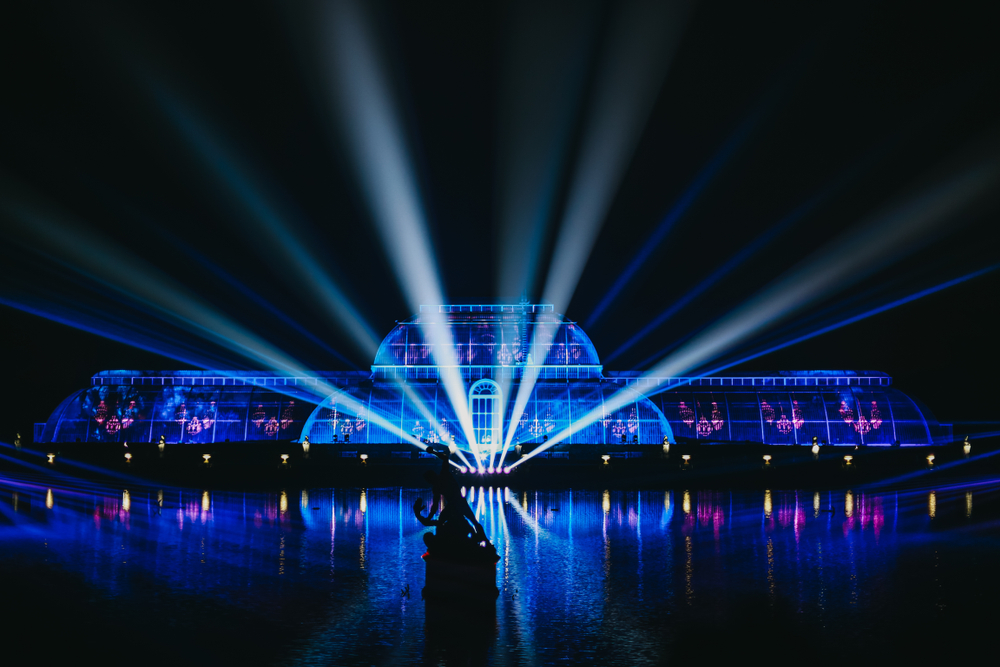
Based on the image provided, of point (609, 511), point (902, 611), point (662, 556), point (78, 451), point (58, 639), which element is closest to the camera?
point (58, 639)

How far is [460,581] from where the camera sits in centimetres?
1254

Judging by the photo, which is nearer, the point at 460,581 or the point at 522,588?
the point at 460,581

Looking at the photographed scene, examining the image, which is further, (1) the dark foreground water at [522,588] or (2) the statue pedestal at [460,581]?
(2) the statue pedestal at [460,581]

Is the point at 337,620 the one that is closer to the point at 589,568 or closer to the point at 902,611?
the point at 589,568

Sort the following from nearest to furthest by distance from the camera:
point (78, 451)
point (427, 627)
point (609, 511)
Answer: point (427, 627)
point (609, 511)
point (78, 451)

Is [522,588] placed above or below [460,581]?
below

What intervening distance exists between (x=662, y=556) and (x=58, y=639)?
41.8ft

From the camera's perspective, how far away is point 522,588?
13.7 meters

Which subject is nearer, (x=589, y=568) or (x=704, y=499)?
(x=589, y=568)

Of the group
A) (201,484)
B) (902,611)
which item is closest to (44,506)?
(201,484)

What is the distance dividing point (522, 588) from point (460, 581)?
1.76 meters

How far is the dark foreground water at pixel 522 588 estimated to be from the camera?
32.6 ft

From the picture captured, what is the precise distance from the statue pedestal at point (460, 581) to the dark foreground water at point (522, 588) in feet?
1.35

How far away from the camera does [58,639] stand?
10.2m
